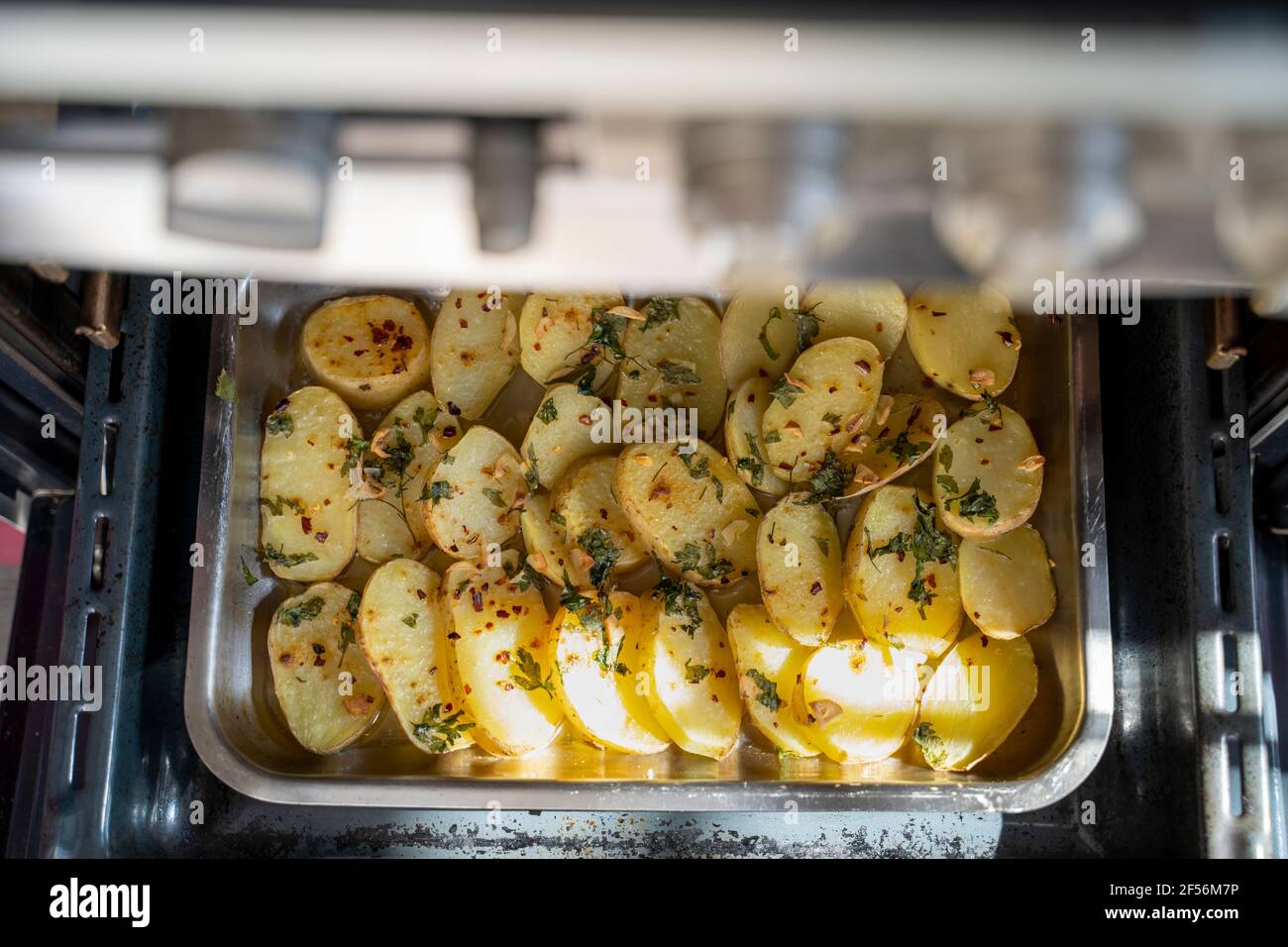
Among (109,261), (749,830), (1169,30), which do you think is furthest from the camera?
(749,830)

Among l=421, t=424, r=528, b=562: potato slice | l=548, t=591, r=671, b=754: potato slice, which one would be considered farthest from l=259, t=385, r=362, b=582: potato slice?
l=548, t=591, r=671, b=754: potato slice

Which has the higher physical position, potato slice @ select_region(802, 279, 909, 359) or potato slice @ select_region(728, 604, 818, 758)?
potato slice @ select_region(802, 279, 909, 359)

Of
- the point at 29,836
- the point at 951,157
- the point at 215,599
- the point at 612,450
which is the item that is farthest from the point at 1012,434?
the point at 29,836

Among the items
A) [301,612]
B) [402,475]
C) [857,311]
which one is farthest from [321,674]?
[857,311]

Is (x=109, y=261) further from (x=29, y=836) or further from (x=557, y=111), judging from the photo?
(x=29, y=836)

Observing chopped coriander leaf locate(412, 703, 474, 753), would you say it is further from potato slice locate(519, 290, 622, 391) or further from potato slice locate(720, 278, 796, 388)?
potato slice locate(720, 278, 796, 388)

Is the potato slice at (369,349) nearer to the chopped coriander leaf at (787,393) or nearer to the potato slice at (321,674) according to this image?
the potato slice at (321,674)

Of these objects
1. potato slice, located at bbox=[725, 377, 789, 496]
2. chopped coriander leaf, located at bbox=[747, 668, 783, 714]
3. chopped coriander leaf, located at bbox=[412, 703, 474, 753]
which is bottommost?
chopped coriander leaf, located at bbox=[412, 703, 474, 753]
